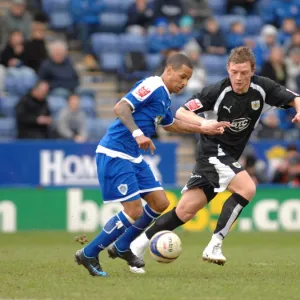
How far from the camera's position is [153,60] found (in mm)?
20359

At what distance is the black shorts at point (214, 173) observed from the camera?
9.67 metres

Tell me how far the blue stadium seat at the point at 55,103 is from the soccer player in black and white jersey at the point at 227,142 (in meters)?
8.68

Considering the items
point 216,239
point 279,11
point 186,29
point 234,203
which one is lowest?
point 216,239

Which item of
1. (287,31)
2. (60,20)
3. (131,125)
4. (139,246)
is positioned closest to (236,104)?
(131,125)

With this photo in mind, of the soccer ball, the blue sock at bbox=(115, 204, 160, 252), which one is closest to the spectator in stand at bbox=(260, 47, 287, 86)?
the blue sock at bbox=(115, 204, 160, 252)

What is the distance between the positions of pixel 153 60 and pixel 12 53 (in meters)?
3.33

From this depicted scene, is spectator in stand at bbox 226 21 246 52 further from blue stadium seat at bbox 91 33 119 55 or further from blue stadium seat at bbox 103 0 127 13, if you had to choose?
blue stadium seat at bbox 91 33 119 55

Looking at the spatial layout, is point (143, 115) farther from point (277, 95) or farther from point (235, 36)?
point (235, 36)

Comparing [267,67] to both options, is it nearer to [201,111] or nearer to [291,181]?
[291,181]

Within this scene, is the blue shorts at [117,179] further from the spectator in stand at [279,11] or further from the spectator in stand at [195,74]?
the spectator in stand at [279,11]

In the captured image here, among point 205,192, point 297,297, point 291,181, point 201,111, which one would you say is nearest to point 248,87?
point 201,111

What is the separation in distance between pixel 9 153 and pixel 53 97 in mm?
1985

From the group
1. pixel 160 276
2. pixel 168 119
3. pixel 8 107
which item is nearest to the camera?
pixel 160 276

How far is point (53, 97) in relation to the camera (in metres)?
18.5
